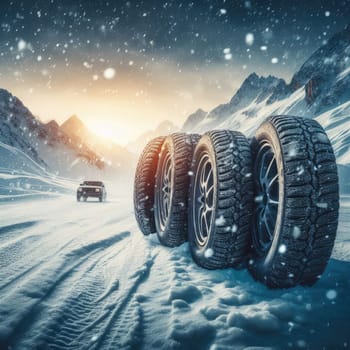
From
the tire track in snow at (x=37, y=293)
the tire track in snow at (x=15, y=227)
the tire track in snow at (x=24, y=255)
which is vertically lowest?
the tire track in snow at (x=37, y=293)

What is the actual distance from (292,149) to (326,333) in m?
1.26

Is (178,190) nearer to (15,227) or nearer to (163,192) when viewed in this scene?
(163,192)

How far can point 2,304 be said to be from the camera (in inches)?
78.2

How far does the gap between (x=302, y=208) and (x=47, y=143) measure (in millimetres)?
102730

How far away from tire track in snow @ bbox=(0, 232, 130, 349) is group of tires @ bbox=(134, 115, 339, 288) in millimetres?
1103

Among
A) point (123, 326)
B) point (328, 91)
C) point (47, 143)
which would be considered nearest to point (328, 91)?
point (328, 91)

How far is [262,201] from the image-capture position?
8.83 feet

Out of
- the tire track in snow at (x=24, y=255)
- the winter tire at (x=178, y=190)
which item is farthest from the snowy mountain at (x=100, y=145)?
the winter tire at (x=178, y=190)

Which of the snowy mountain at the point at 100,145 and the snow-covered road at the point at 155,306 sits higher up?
the snowy mountain at the point at 100,145

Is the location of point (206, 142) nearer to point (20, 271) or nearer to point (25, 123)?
point (20, 271)

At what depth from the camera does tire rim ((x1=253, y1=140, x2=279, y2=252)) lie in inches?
104

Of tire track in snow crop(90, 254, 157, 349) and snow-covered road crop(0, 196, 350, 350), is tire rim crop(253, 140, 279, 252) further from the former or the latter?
tire track in snow crop(90, 254, 157, 349)

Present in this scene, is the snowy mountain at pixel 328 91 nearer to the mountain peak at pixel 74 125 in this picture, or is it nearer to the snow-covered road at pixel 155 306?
the snow-covered road at pixel 155 306

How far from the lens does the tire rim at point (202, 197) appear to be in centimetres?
310
